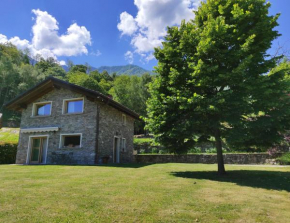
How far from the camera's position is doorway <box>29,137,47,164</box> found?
1886 centimetres

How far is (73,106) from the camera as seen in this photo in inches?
701

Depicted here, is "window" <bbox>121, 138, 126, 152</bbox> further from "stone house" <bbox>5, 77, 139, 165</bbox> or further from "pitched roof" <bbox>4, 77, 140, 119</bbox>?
"pitched roof" <bbox>4, 77, 140, 119</bbox>

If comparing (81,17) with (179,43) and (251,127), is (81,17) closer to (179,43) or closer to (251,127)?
(179,43)

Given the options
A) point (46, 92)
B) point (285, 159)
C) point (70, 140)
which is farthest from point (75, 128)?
point (285, 159)

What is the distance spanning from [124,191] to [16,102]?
17.5 m

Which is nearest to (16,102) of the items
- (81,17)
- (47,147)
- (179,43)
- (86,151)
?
(47,147)

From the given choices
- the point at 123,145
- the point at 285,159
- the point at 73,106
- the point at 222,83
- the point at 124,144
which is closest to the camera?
the point at 222,83

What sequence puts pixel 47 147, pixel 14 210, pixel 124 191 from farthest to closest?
pixel 47 147, pixel 124 191, pixel 14 210

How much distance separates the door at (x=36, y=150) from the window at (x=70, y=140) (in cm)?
288

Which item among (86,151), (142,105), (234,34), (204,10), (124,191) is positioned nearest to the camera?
(124,191)

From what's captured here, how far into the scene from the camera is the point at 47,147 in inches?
698

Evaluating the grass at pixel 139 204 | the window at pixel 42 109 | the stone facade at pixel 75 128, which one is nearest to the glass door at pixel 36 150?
the stone facade at pixel 75 128

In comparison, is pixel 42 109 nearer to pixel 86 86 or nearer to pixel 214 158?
pixel 214 158

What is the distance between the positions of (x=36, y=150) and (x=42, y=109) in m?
Answer: 3.81
